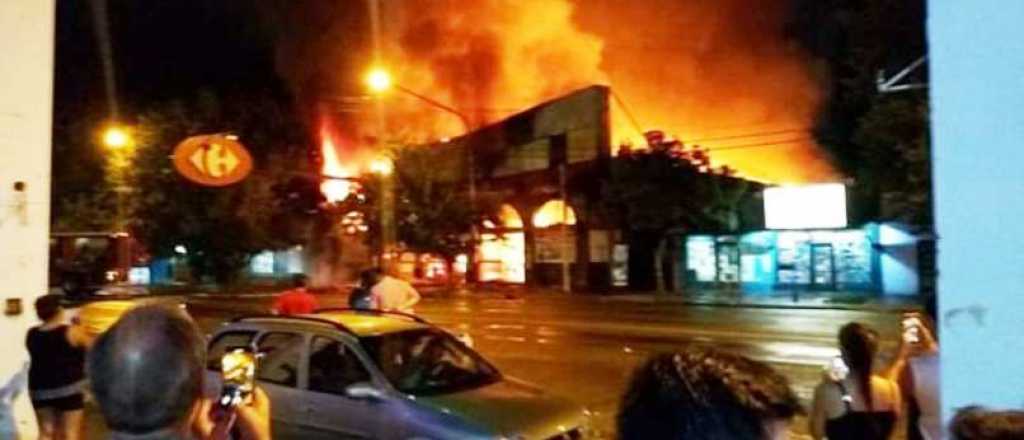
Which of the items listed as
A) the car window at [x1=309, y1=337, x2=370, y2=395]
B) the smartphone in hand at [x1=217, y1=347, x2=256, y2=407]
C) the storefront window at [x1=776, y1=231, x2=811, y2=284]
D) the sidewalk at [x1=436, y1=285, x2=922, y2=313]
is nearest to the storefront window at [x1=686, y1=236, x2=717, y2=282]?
the sidewalk at [x1=436, y1=285, x2=922, y2=313]

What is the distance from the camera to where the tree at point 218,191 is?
3647cm

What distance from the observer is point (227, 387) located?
3172 millimetres

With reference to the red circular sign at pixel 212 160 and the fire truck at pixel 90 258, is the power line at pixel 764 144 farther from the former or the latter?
the red circular sign at pixel 212 160

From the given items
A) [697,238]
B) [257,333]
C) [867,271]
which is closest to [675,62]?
[697,238]

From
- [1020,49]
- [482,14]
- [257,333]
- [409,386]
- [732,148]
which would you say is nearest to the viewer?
[1020,49]

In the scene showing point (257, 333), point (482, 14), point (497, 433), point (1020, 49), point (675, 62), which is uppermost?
point (482, 14)

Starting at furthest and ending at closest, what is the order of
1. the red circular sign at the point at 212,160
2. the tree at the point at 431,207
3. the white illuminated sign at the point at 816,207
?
1. the tree at the point at 431,207
2. the white illuminated sign at the point at 816,207
3. the red circular sign at the point at 212,160

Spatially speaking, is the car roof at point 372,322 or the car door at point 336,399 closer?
the car door at point 336,399

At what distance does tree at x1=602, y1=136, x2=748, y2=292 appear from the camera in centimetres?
3781

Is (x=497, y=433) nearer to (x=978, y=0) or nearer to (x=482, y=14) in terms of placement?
(x=978, y=0)

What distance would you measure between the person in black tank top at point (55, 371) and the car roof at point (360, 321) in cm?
172

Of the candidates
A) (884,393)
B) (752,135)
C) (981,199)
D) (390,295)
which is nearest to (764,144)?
(752,135)

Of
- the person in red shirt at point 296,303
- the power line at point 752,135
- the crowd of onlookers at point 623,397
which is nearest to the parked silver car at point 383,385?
the person in red shirt at point 296,303

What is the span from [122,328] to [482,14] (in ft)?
200
